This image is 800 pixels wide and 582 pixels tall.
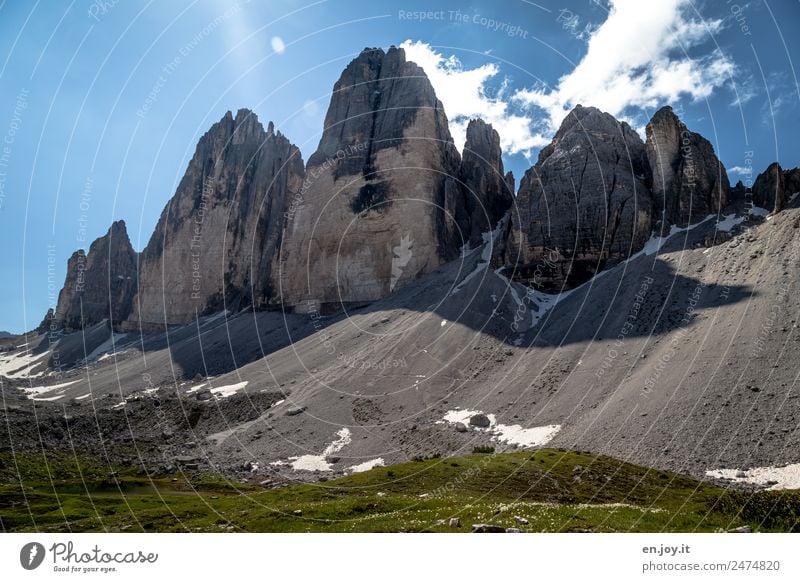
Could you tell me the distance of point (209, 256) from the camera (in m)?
139

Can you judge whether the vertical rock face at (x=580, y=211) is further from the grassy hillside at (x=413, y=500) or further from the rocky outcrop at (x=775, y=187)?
the grassy hillside at (x=413, y=500)

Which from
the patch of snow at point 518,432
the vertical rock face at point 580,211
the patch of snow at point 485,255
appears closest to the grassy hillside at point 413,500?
the patch of snow at point 518,432

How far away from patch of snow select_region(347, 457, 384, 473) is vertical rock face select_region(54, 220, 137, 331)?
152 metres

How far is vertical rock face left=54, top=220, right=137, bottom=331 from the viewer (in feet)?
565

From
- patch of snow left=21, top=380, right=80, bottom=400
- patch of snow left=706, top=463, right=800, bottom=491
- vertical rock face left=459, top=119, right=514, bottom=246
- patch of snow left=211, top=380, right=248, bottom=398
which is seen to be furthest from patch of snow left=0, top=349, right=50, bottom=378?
patch of snow left=706, top=463, right=800, bottom=491

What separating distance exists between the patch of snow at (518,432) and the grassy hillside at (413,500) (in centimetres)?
672

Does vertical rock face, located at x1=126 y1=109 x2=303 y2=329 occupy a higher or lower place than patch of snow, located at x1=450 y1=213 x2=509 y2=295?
higher

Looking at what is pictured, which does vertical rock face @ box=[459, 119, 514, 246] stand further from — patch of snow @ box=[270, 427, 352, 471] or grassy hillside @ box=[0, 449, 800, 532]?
grassy hillside @ box=[0, 449, 800, 532]

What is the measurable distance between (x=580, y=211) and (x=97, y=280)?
171434 millimetres

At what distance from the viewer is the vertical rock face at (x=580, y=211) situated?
76562mm

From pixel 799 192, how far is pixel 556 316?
115 ft

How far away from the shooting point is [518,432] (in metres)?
43.2

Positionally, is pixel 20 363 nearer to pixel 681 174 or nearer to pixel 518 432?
pixel 518 432

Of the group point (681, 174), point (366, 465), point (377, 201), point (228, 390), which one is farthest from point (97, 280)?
point (681, 174)
